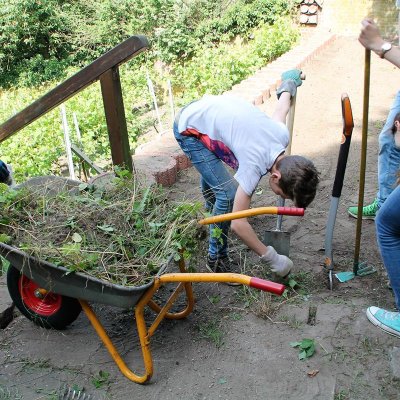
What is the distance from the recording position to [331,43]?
10312 mm

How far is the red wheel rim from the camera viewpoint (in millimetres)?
2953

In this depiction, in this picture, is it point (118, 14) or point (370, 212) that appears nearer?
point (370, 212)

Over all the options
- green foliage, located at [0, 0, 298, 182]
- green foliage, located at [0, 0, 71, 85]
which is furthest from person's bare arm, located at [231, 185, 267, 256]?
green foliage, located at [0, 0, 71, 85]

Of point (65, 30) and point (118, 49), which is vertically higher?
point (118, 49)

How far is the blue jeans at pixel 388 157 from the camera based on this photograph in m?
3.46

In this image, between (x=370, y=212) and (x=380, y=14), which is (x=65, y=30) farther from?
(x=370, y=212)

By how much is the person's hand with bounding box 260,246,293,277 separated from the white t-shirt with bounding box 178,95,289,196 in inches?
15.2

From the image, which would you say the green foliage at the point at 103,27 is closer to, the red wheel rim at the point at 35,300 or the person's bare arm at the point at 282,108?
the person's bare arm at the point at 282,108

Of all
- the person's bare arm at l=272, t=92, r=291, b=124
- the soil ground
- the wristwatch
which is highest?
the wristwatch

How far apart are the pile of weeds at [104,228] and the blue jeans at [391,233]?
92cm

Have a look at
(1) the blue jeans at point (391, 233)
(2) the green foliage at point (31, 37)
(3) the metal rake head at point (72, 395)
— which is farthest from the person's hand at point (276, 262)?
(2) the green foliage at point (31, 37)

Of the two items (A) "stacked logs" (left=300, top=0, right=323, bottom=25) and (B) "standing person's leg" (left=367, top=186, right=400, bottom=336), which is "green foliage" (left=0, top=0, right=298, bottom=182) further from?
(B) "standing person's leg" (left=367, top=186, right=400, bottom=336)

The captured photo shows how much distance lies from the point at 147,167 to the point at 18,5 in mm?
12090

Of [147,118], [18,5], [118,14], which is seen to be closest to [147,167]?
[147,118]
